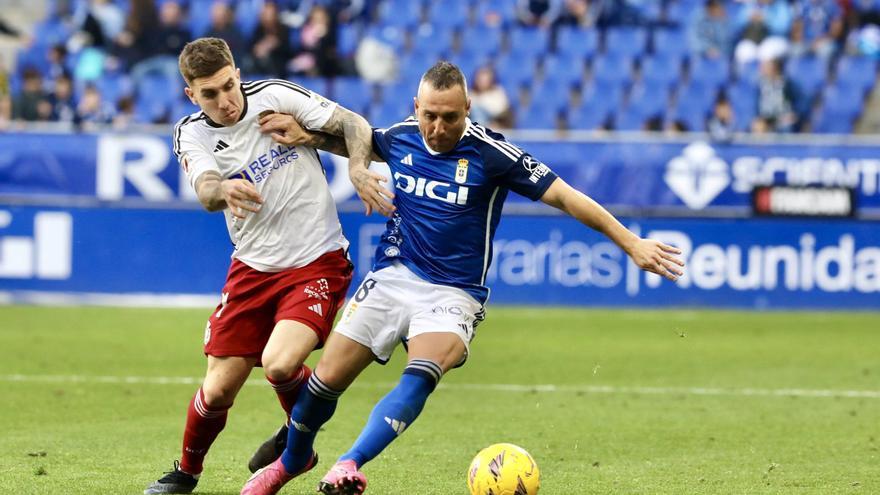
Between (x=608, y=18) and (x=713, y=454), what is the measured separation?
566 inches

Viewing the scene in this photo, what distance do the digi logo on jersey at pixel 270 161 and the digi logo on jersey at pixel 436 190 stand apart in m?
0.68

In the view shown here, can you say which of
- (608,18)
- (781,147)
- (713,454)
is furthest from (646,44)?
(713,454)

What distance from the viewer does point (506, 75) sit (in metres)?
20.7

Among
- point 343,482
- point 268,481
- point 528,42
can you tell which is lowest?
point 268,481

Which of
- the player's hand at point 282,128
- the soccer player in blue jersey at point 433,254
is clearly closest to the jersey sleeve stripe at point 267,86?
the player's hand at point 282,128

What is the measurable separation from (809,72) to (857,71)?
682mm

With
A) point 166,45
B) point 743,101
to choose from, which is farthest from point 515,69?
point 166,45

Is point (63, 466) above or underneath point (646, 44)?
underneath

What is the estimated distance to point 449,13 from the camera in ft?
72.0

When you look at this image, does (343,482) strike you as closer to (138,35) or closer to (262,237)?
(262,237)

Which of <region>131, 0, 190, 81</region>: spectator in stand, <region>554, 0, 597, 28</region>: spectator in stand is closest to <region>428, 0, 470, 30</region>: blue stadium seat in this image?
<region>554, 0, 597, 28</region>: spectator in stand

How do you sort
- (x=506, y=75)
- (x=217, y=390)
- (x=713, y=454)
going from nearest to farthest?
(x=217, y=390)
(x=713, y=454)
(x=506, y=75)

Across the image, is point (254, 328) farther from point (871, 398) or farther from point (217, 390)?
point (871, 398)

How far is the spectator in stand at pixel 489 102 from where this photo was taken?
18.7 metres
